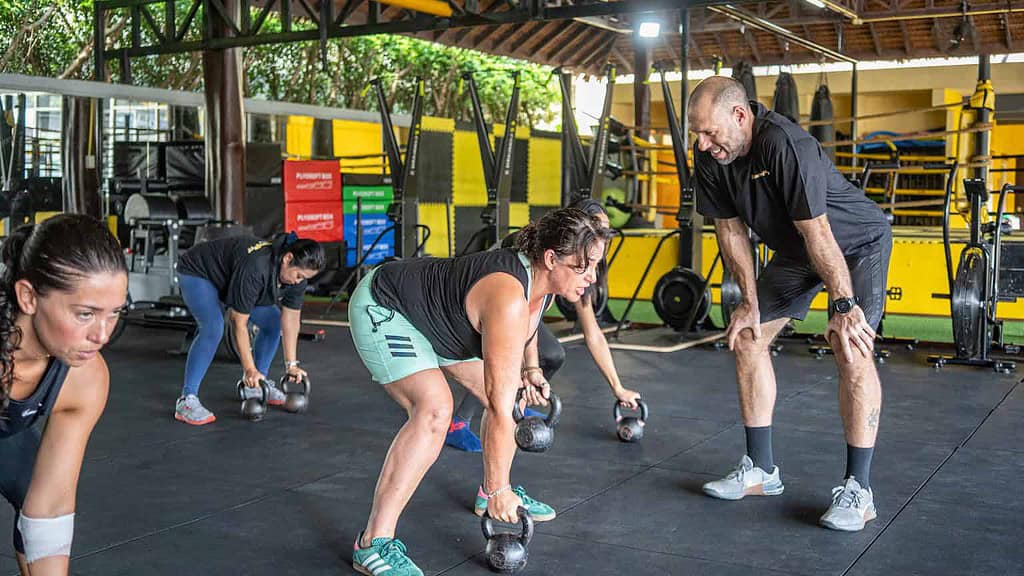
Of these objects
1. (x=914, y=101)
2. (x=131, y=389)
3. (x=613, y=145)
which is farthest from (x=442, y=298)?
(x=914, y=101)

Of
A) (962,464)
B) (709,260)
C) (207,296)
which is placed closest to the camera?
(962,464)

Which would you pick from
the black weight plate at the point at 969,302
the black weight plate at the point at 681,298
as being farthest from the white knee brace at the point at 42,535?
the black weight plate at the point at 681,298

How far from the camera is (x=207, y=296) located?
5340 mm

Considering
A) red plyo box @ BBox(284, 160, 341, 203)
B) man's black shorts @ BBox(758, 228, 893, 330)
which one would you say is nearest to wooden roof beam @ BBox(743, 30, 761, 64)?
red plyo box @ BBox(284, 160, 341, 203)

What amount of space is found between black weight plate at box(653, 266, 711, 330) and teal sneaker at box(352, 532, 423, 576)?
560 cm

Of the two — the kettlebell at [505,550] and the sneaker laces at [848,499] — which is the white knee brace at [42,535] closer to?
the kettlebell at [505,550]

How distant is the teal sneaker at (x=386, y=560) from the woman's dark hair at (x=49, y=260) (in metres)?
1.36

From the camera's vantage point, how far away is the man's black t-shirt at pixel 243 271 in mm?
5086

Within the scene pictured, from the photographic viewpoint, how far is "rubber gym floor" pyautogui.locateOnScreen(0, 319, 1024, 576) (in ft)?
10.5

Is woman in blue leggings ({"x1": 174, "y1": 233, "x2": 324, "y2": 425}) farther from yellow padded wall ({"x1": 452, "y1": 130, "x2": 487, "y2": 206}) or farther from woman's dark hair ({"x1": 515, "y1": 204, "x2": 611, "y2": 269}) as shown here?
yellow padded wall ({"x1": 452, "y1": 130, "x2": 487, "y2": 206})

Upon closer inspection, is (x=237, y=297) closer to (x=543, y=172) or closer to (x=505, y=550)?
(x=505, y=550)

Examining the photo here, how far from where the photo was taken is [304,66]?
1738 cm

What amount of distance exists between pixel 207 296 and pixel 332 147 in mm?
9561

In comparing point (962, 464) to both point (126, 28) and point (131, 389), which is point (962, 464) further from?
point (126, 28)
